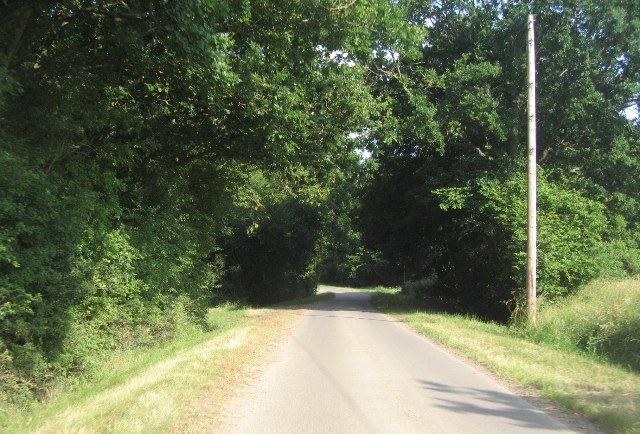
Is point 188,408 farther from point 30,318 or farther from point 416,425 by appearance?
point 30,318

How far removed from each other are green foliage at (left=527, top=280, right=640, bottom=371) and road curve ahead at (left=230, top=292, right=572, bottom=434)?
3820mm

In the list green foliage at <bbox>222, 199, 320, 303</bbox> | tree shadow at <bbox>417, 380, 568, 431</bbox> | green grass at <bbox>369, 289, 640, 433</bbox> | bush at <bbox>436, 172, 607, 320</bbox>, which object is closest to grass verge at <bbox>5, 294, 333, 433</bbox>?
tree shadow at <bbox>417, 380, 568, 431</bbox>

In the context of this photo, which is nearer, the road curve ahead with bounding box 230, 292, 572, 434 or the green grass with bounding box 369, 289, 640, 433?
the road curve ahead with bounding box 230, 292, 572, 434

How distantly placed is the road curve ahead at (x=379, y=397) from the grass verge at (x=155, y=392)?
54cm

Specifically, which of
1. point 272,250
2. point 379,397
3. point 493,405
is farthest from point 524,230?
point 272,250

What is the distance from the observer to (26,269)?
7812 mm

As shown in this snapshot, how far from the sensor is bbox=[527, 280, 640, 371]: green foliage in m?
12.0

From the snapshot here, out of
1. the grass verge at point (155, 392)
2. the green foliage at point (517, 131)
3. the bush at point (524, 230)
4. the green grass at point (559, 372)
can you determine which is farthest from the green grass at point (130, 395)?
the bush at point (524, 230)

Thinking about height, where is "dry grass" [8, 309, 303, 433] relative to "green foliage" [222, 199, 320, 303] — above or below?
below

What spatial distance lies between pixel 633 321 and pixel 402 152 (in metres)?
14.3

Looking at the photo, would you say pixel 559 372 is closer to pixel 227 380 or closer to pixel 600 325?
pixel 600 325

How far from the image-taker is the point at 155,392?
700cm

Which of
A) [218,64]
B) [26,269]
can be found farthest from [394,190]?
[26,269]

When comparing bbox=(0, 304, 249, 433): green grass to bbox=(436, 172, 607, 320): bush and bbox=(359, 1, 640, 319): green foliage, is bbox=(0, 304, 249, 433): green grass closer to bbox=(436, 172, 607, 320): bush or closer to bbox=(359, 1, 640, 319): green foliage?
bbox=(359, 1, 640, 319): green foliage
